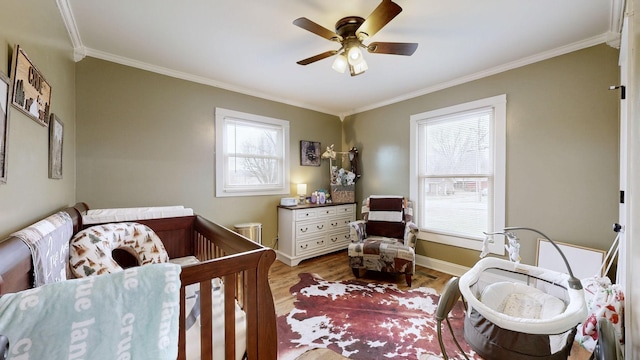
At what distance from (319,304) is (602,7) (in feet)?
10.3

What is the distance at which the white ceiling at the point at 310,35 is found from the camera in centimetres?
170

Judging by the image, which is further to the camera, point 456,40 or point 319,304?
point 319,304

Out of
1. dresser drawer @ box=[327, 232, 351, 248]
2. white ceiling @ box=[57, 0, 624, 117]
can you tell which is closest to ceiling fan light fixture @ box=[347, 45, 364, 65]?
white ceiling @ box=[57, 0, 624, 117]

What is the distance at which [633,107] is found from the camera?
1188 mm

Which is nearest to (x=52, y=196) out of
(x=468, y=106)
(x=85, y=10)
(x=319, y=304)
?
(x=85, y=10)

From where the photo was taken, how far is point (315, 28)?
1.62 metres

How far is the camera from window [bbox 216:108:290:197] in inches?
121

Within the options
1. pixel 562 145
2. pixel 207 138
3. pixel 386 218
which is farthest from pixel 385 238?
pixel 207 138

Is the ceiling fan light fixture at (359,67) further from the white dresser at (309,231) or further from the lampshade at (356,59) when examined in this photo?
the white dresser at (309,231)

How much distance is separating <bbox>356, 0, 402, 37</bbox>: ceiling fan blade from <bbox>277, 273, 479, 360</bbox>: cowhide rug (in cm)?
219

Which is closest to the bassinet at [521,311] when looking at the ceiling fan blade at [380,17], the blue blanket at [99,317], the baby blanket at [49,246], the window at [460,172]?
the window at [460,172]

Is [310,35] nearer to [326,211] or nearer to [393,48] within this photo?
[393,48]

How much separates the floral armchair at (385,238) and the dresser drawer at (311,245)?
69 cm

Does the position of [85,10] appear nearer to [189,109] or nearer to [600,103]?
[189,109]
